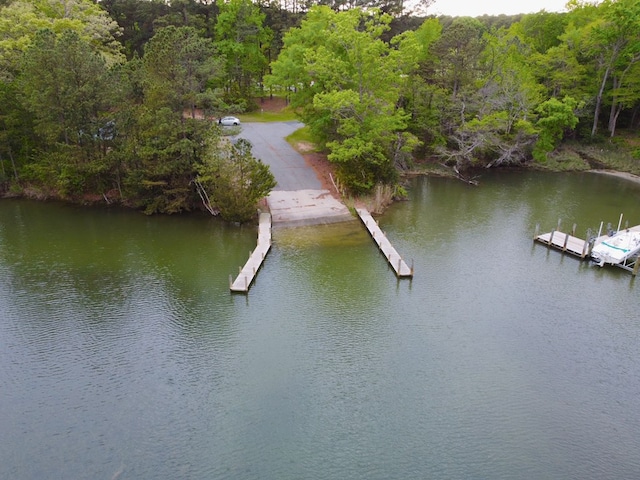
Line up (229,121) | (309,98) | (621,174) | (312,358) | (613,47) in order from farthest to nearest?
(229,121)
(613,47)
(621,174)
(309,98)
(312,358)

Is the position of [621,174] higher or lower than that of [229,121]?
lower

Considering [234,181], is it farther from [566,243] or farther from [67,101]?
[566,243]

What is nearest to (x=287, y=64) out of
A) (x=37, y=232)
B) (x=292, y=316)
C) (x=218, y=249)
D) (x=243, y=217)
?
(x=243, y=217)

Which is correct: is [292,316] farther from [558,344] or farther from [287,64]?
[287,64]

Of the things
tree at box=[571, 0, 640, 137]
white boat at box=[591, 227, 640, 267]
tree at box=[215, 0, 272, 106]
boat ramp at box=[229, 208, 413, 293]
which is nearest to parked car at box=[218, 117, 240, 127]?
tree at box=[215, 0, 272, 106]

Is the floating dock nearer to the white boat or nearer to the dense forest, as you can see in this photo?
the white boat

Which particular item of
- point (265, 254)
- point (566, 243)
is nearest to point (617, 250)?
point (566, 243)

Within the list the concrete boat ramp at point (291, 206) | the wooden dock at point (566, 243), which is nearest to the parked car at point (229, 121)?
the concrete boat ramp at point (291, 206)
